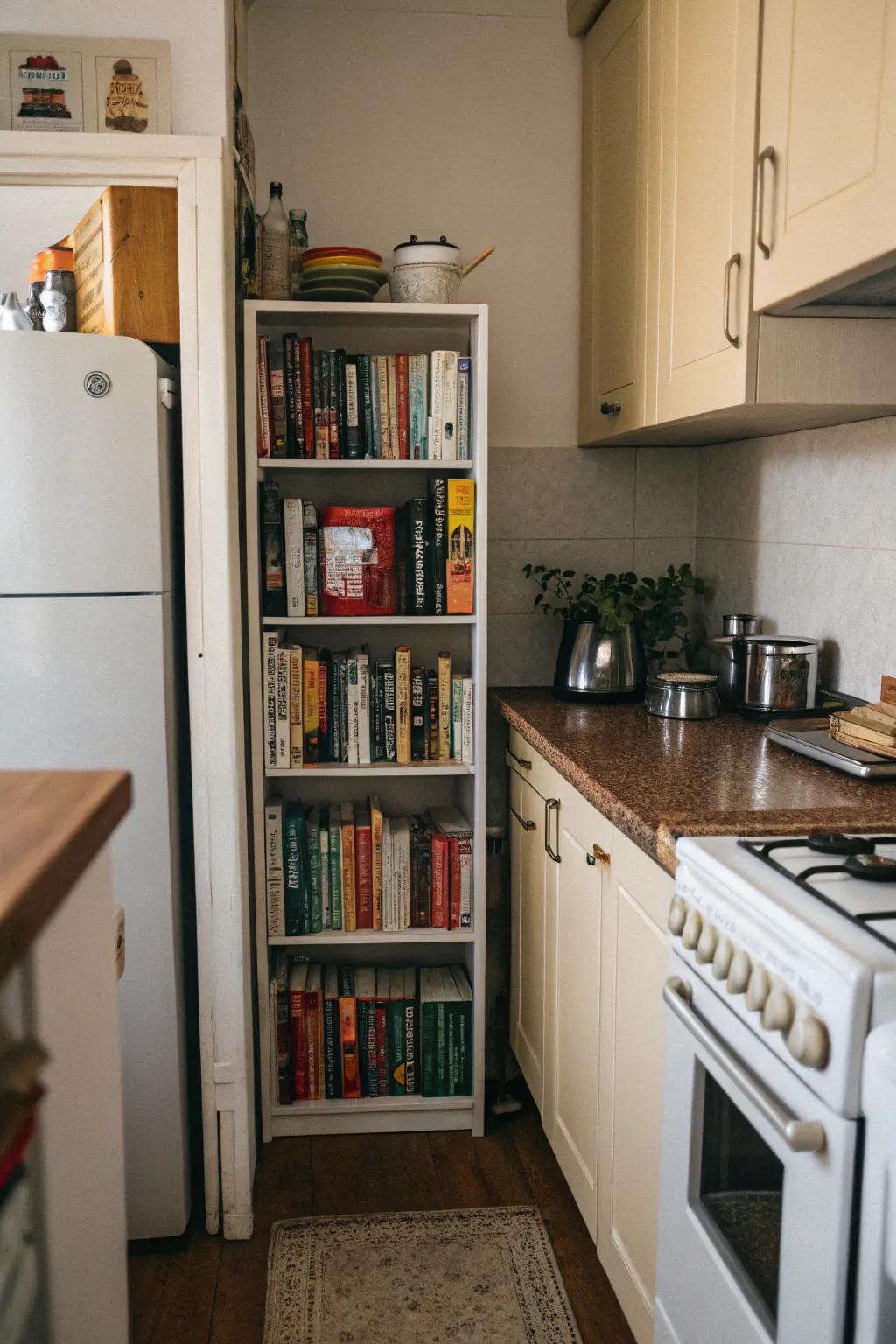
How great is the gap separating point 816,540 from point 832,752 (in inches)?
24.7

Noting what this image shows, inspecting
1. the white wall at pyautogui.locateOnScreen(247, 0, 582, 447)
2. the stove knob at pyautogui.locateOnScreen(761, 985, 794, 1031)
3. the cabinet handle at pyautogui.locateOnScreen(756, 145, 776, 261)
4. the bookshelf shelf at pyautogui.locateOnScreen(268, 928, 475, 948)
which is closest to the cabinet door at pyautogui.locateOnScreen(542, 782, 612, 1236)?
the bookshelf shelf at pyautogui.locateOnScreen(268, 928, 475, 948)

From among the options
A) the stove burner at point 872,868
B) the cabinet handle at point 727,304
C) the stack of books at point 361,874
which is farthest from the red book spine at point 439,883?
the stove burner at point 872,868

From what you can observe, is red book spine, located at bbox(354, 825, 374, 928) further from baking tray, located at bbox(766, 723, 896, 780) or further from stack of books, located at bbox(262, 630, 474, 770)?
baking tray, located at bbox(766, 723, 896, 780)

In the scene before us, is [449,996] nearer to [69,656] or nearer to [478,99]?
[69,656]

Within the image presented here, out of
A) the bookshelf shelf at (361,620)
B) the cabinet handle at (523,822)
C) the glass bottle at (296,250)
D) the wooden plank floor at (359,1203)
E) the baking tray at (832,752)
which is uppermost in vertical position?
the glass bottle at (296,250)

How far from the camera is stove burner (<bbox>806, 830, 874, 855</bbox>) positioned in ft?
4.31

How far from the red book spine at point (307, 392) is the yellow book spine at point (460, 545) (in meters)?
0.32

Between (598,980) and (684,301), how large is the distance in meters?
1.21

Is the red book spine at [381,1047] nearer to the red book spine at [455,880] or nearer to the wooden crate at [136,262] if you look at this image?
the red book spine at [455,880]

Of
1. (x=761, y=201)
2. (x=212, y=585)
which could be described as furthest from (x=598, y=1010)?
(x=761, y=201)

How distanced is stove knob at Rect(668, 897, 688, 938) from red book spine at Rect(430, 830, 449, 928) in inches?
47.9

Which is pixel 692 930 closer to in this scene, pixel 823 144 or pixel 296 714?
pixel 823 144

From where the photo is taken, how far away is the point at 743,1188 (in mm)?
1227

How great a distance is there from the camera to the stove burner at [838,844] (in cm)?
131
